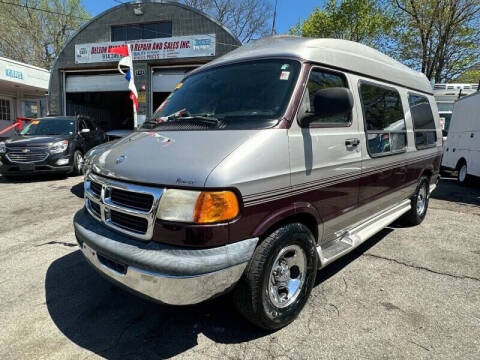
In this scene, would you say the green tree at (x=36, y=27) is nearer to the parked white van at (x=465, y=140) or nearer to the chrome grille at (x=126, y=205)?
the parked white van at (x=465, y=140)

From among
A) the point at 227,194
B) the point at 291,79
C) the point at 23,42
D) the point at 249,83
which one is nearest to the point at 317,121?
the point at 291,79

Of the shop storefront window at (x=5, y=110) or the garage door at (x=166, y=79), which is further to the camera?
the shop storefront window at (x=5, y=110)

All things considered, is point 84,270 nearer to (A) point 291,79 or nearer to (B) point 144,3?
(A) point 291,79

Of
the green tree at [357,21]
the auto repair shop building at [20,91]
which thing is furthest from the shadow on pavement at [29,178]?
the green tree at [357,21]

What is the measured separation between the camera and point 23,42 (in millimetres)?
31062

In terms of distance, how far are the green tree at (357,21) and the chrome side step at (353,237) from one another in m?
21.2

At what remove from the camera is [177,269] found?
2115 mm

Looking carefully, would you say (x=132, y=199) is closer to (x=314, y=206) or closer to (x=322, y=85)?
(x=314, y=206)

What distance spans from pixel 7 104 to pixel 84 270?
22.0 meters

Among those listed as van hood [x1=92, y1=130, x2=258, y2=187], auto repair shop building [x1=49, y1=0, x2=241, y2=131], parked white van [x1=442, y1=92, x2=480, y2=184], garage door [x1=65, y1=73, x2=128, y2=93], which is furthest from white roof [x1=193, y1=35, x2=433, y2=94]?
garage door [x1=65, y1=73, x2=128, y2=93]

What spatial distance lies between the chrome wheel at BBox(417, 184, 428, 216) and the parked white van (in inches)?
169

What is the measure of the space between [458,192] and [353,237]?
7.21m

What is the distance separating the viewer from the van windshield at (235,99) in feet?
8.90

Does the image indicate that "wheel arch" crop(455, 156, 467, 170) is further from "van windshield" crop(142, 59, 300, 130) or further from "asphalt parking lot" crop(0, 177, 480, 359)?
"van windshield" crop(142, 59, 300, 130)
